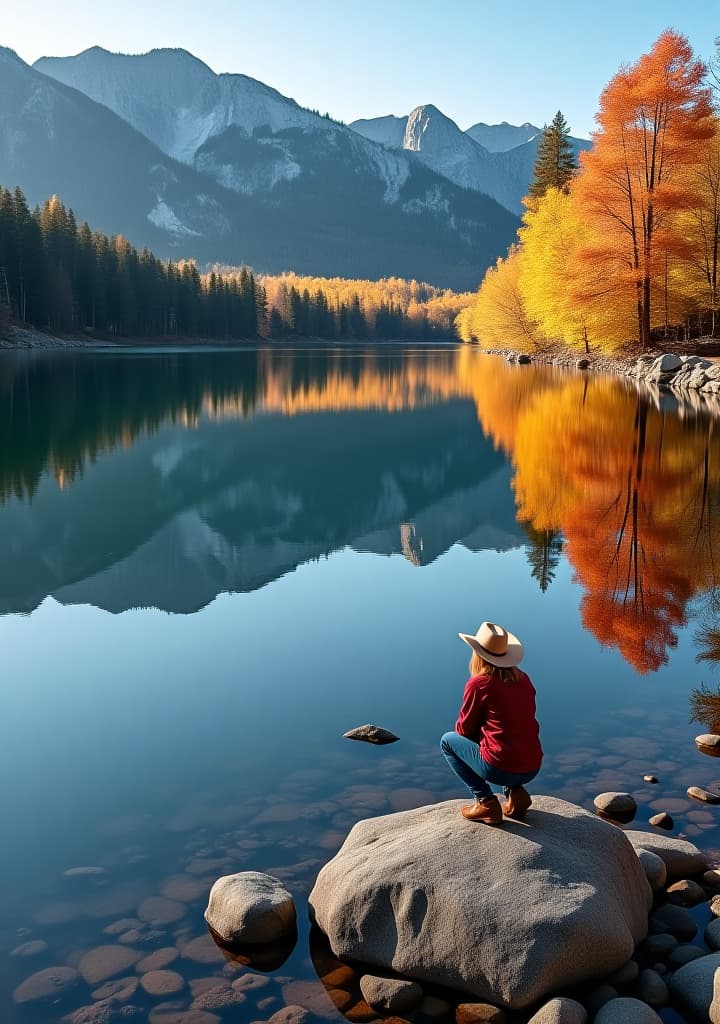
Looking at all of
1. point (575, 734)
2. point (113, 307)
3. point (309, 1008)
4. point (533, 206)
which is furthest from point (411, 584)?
point (113, 307)

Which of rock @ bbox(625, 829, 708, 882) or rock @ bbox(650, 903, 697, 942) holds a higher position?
rock @ bbox(625, 829, 708, 882)

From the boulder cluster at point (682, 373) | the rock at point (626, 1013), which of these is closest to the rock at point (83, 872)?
the rock at point (626, 1013)

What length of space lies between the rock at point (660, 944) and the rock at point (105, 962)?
Result: 3119mm

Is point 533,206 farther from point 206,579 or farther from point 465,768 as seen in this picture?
point 465,768

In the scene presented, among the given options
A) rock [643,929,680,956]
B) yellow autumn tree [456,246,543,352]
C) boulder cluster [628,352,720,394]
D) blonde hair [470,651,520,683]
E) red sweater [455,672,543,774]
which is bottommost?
rock [643,929,680,956]

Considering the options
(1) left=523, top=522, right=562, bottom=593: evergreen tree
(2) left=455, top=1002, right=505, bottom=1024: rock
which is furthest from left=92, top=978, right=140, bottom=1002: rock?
(1) left=523, top=522, right=562, bottom=593: evergreen tree

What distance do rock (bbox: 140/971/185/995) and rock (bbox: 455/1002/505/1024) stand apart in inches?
63.9

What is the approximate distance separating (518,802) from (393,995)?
145 cm

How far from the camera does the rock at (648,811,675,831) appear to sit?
6.54m

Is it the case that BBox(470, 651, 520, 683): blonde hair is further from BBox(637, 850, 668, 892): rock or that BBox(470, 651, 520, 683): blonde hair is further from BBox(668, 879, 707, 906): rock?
BBox(668, 879, 707, 906): rock

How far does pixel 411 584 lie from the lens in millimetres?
13789

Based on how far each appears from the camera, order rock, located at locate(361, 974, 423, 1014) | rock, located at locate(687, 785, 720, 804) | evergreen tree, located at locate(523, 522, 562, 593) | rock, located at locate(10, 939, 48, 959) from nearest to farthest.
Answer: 1. rock, located at locate(361, 974, 423, 1014)
2. rock, located at locate(10, 939, 48, 959)
3. rock, located at locate(687, 785, 720, 804)
4. evergreen tree, located at locate(523, 522, 562, 593)

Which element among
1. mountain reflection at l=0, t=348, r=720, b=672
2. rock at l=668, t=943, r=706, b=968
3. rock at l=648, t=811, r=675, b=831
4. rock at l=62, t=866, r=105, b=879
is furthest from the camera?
mountain reflection at l=0, t=348, r=720, b=672

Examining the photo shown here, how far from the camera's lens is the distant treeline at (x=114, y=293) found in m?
98.5
